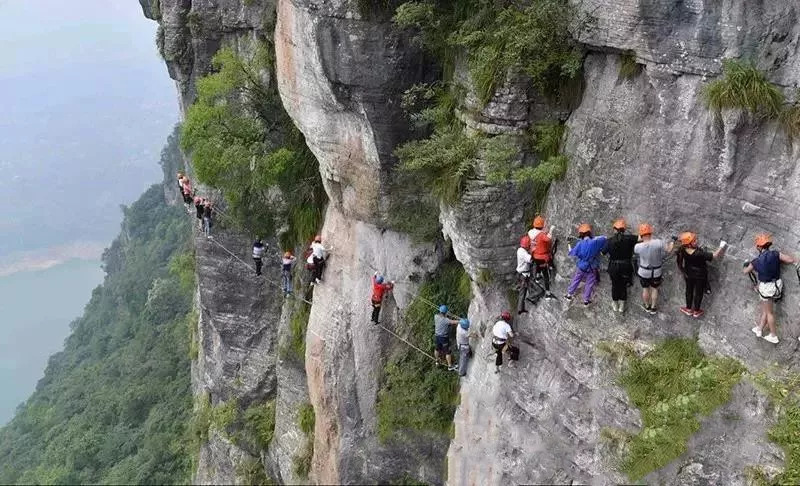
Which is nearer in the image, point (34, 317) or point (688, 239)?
point (688, 239)

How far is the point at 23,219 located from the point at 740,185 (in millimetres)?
137624

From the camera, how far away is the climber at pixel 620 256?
869 centimetres

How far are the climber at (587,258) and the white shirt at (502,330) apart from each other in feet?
4.17

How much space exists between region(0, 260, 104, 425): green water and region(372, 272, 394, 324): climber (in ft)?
225

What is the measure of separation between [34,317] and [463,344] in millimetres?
98727

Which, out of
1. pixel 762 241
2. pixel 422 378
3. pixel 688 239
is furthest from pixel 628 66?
pixel 422 378

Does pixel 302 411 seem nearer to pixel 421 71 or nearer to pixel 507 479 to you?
pixel 507 479

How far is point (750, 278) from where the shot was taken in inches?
309

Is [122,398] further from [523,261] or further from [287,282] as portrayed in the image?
[523,261]

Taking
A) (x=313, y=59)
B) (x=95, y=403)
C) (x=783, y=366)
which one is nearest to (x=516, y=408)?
(x=783, y=366)

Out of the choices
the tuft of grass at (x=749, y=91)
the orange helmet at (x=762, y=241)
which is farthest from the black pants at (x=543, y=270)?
the tuft of grass at (x=749, y=91)

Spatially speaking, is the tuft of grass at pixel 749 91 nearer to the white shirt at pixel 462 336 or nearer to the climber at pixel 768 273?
the climber at pixel 768 273

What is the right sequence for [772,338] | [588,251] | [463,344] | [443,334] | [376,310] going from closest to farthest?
[772,338] < [588,251] < [463,344] < [443,334] < [376,310]

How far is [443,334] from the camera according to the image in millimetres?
11805
